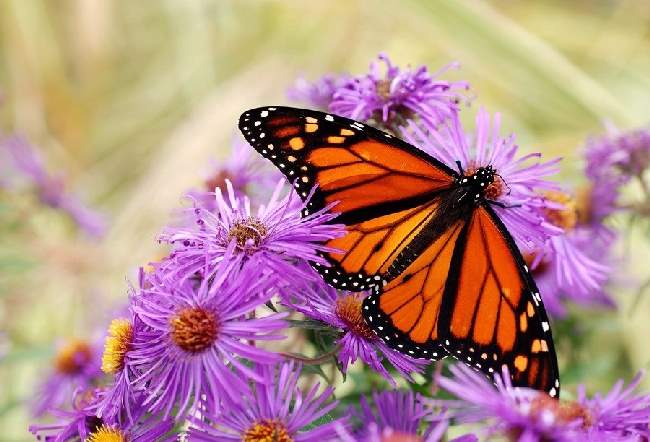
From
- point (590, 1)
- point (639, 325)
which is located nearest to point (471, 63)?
point (639, 325)

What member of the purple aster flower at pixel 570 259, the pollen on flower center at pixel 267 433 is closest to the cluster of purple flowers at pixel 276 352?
the pollen on flower center at pixel 267 433

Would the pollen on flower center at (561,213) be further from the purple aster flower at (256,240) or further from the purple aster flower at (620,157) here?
the purple aster flower at (256,240)

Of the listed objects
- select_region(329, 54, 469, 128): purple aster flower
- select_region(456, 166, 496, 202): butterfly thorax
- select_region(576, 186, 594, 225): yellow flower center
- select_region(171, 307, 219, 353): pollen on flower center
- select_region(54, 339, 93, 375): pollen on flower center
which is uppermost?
select_region(576, 186, 594, 225): yellow flower center

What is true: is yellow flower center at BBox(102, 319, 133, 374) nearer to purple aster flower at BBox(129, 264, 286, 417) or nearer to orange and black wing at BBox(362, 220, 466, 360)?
purple aster flower at BBox(129, 264, 286, 417)

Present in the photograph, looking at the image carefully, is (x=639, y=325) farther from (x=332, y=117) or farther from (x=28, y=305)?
(x=28, y=305)

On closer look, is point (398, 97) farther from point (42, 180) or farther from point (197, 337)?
point (42, 180)

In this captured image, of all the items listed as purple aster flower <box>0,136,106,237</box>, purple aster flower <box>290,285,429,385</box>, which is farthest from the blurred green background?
purple aster flower <box>290,285,429,385</box>
